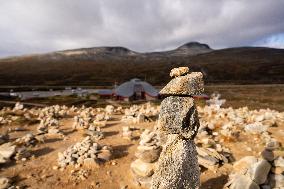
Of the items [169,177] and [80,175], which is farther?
[80,175]

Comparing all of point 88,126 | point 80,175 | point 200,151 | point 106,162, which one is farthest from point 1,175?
point 200,151

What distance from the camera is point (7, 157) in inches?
666

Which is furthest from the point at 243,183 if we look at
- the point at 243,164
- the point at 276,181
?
the point at 243,164

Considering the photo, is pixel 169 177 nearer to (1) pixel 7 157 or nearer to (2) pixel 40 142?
(1) pixel 7 157

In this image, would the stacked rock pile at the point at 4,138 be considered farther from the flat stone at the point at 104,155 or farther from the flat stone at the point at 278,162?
the flat stone at the point at 278,162

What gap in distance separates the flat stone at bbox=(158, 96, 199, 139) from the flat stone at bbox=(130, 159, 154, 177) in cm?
519

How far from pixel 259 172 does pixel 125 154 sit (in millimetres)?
7485

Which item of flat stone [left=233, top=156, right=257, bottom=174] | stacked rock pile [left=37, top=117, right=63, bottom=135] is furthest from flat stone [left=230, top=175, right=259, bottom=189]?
stacked rock pile [left=37, top=117, right=63, bottom=135]

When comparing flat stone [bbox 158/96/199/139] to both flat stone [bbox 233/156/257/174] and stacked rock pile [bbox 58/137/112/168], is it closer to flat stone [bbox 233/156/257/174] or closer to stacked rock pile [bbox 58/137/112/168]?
flat stone [bbox 233/156/257/174]

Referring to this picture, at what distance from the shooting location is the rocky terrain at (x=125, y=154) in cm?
1372

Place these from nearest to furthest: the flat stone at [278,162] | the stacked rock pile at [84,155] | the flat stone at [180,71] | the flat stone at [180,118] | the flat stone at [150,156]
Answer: the flat stone at [180,118] < the flat stone at [180,71] < the flat stone at [278,162] < the flat stone at [150,156] < the stacked rock pile at [84,155]

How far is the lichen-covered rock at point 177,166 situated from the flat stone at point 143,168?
4378 mm

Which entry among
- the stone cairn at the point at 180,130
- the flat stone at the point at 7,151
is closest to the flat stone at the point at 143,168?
the stone cairn at the point at 180,130

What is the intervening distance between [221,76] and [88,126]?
131m
